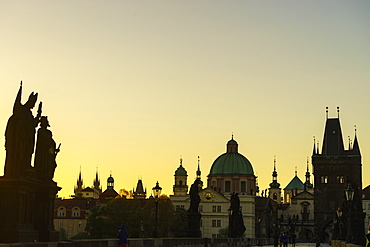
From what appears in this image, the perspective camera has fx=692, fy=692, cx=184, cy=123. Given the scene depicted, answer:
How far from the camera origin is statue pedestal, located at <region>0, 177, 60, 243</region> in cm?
1736

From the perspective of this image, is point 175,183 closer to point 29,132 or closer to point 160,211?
point 160,211

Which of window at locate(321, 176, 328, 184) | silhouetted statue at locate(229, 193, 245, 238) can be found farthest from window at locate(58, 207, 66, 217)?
silhouetted statue at locate(229, 193, 245, 238)

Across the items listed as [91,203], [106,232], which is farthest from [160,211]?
[91,203]

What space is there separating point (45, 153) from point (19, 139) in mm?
2413

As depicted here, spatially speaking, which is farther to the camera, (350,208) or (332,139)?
(332,139)

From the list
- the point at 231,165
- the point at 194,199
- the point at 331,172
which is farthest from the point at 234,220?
the point at 231,165

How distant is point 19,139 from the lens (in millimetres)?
17875

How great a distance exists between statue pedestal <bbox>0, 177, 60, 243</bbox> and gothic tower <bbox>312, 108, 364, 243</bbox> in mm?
126200

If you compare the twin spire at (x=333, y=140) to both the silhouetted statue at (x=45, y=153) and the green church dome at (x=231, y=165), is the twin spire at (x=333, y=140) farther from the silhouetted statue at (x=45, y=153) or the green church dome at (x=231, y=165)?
the silhouetted statue at (x=45, y=153)

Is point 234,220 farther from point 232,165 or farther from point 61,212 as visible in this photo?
point 61,212

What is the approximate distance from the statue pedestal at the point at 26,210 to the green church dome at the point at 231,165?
145 meters

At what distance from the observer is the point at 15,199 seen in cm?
1753

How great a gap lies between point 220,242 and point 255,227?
118824mm

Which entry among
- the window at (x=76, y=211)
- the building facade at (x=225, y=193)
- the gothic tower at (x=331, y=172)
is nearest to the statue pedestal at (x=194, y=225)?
the building facade at (x=225, y=193)
